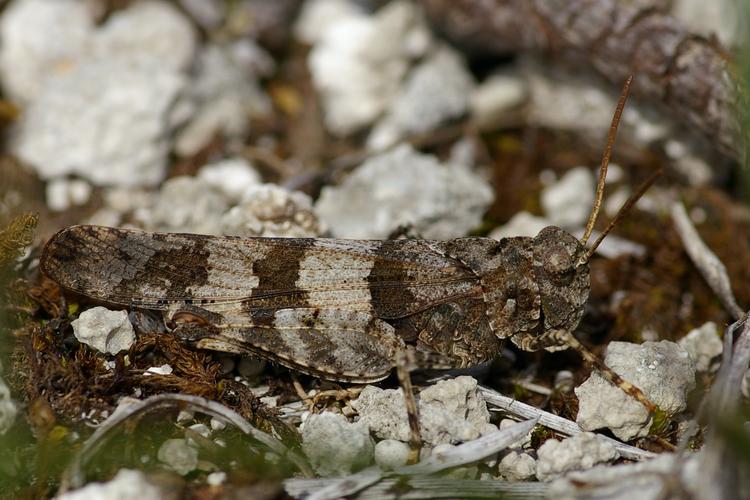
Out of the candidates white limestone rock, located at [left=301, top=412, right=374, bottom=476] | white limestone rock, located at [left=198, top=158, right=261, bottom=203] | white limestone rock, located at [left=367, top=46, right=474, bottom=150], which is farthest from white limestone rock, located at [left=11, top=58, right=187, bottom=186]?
white limestone rock, located at [left=301, top=412, right=374, bottom=476]

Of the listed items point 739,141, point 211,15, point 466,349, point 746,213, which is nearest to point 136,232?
point 466,349

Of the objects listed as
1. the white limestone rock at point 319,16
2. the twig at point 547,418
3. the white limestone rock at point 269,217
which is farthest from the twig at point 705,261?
the white limestone rock at point 319,16

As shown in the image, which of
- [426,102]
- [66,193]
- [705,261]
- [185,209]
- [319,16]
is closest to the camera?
[705,261]

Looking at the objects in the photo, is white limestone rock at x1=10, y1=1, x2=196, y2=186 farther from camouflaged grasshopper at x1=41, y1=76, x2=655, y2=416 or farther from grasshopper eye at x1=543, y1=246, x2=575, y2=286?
grasshopper eye at x1=543, y1=246, x2=575, y2=286

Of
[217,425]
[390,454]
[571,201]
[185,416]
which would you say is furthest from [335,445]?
[571,201]

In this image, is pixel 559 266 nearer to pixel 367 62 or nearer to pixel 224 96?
pixel 367 62

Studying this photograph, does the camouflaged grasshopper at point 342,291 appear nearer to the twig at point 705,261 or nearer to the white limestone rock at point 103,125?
the twig at point 705,261

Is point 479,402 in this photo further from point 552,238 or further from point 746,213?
point 746,213
